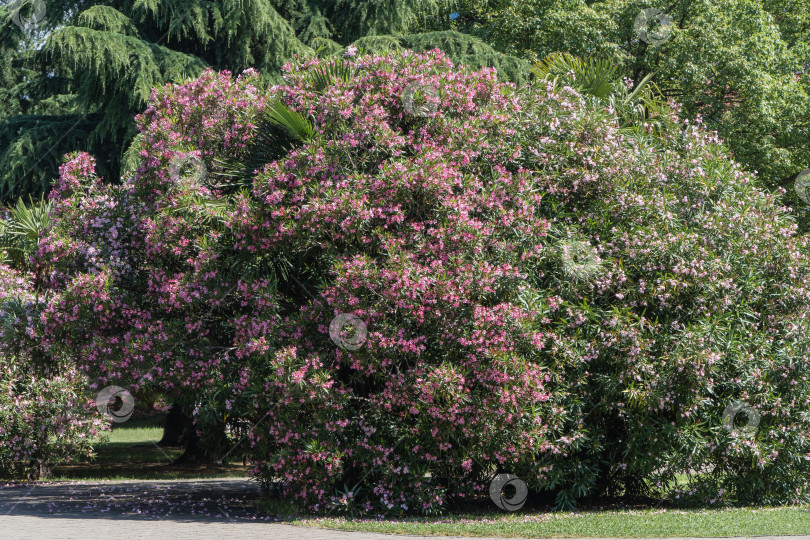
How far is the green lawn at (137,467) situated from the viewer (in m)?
14.9

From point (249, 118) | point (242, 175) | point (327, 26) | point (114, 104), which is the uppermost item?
point (327, 26)

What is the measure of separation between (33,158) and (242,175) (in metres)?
8.35

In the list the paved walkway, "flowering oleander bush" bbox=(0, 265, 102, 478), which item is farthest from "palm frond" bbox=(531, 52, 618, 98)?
"flowering oleander bush" bbox=(0, 265, 102, 478)

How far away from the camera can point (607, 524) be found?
905cm

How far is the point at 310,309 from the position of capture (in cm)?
960

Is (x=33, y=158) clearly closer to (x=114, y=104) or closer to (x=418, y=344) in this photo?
(x=114, y=104)

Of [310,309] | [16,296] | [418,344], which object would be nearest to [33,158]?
[16,296]

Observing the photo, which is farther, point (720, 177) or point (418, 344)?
point (720, 177)

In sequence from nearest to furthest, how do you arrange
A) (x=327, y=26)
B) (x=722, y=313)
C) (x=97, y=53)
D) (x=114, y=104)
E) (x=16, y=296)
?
(x=722, y=313), (x=16, y=296), (x=97, y=53), (x=114, y=104), (x=327, y=26)

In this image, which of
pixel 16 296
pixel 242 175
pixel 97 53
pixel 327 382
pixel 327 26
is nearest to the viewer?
pixel 327 382

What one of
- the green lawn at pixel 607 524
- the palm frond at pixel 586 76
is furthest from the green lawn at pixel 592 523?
the palm frond at pixel 586 76

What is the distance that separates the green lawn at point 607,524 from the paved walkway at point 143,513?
0.45 meters

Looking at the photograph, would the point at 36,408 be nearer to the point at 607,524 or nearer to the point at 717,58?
the point at 607,524

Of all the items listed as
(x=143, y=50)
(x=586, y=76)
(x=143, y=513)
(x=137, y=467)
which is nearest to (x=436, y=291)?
(x=143, y=513)
